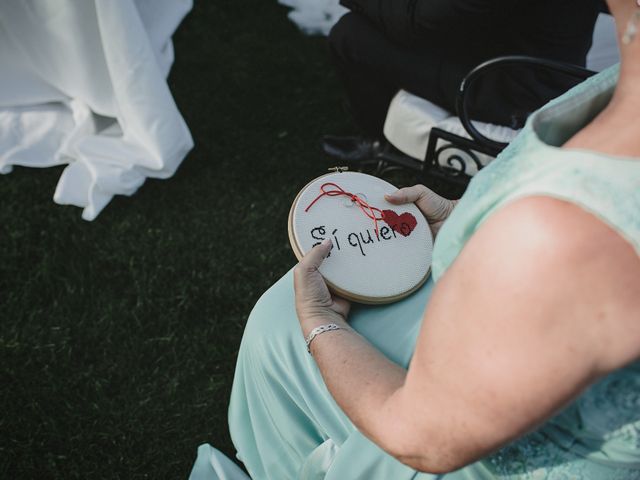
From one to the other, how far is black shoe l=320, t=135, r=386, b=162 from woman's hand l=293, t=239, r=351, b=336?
1342 mm

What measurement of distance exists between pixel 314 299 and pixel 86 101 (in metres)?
1.63

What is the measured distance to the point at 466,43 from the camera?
1.93 m

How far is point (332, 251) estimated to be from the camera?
1217 mm

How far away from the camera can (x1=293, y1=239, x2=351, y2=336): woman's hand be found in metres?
1.07

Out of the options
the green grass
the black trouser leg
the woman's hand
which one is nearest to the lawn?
the green grass

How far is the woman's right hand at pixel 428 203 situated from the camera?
4.32 ft

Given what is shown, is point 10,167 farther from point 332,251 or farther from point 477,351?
point 477,351

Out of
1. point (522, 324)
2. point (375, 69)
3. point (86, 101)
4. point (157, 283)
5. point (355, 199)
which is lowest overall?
point (157, 283)

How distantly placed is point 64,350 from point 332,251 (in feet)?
3.62

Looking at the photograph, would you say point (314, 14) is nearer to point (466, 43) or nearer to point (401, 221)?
point (466, 43)

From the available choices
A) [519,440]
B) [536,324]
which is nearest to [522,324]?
[536,324]

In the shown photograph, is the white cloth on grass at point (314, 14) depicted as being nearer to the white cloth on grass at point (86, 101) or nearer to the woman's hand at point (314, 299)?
the white cloth on grass at point (86, 101)

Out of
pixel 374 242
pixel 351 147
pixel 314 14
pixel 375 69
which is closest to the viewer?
pixel 374 242

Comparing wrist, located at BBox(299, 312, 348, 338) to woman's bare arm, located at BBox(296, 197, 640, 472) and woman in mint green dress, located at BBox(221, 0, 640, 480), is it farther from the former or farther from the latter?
woman's bare arm, located at BBox(296, 197, 640, 472)
